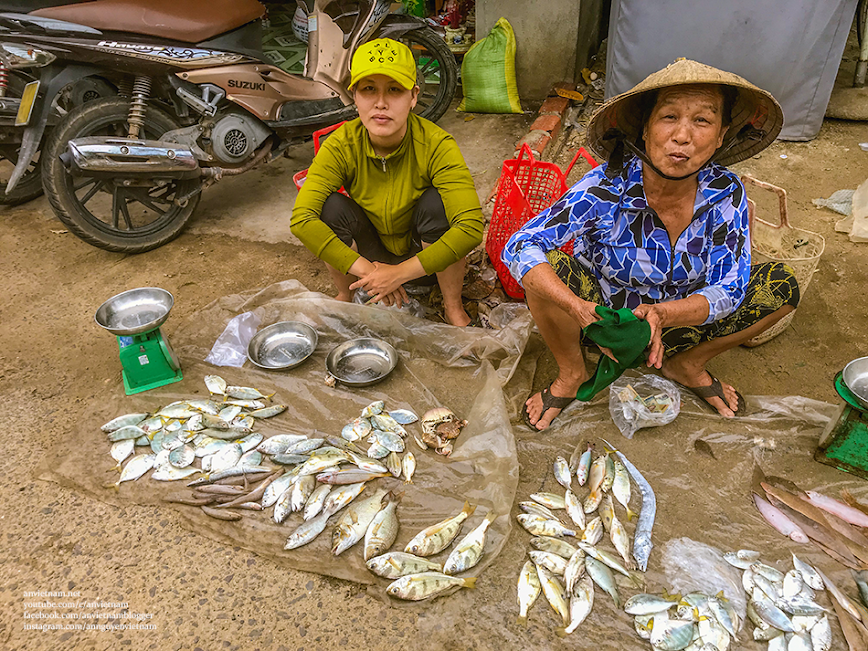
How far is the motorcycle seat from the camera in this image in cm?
324

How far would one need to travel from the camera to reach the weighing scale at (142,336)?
240cm

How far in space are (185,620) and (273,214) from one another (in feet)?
9.50

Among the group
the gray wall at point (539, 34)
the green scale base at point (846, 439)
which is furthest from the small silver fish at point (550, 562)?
the gray wall at point (539, 34)

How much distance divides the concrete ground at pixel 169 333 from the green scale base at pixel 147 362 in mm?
248

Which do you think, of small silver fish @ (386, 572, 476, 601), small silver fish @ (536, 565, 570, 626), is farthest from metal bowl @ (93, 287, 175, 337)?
small silver fish @ (536, 565, 570, 626)

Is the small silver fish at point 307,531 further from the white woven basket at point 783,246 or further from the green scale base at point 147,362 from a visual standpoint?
the white woven basket at point 783,246

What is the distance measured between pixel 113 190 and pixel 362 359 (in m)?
2.03

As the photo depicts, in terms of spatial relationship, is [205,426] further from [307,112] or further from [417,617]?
[307,112]

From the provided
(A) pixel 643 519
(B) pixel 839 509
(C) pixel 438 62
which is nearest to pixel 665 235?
(A) pixel 643 519

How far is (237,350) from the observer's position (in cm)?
274

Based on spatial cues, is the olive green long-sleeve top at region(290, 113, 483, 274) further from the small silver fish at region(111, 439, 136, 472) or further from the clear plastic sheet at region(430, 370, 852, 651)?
the small silver fish at region(111, 439, 136, 472)

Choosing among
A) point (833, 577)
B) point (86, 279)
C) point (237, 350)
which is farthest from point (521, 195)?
point (86, 279)

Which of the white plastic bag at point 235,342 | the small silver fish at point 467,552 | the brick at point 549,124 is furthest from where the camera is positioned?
the brick at point 549,124

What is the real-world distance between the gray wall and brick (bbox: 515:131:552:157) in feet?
3.65
